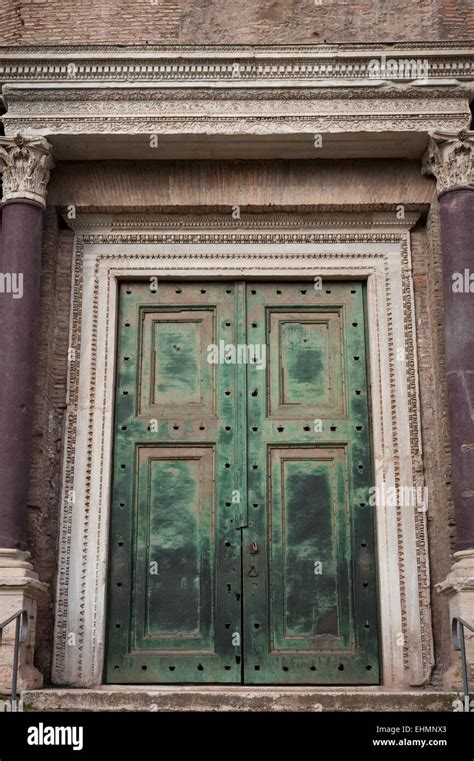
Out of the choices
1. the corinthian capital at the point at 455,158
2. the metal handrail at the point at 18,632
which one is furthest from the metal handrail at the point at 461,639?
the corinthian capital at the point at 455,158

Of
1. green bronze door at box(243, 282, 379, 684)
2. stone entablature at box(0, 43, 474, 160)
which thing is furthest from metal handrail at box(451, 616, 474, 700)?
stone entablature at box(0, 43, 474, 160)

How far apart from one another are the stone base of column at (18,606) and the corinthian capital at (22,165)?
2649 millimetres

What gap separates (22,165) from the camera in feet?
25.8

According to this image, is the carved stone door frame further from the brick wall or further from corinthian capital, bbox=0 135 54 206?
the brick wall

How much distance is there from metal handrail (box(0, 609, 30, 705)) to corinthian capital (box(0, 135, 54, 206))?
305 cm

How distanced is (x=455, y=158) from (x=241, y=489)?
2.89m

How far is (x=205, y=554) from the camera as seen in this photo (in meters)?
7.71

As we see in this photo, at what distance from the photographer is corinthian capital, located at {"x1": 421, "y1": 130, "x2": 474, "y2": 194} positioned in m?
7.78

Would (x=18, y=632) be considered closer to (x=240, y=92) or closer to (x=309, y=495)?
(x=309, y=495)
